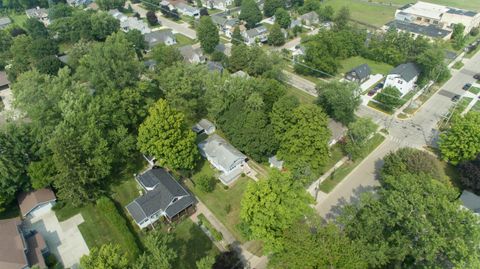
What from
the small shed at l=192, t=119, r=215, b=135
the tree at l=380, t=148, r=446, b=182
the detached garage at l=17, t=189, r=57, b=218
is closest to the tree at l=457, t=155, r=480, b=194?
the tree at l=380, t=148, r=446, b=182

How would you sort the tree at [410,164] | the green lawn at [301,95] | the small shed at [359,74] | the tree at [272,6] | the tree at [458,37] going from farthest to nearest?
the tree at [272,6]
the tree at [458,37]
the small shed at [359,74]
the green lawn at [301,95]
the tree at [410,164]

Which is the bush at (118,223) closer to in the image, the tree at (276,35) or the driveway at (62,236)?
the driveway at (62,236)

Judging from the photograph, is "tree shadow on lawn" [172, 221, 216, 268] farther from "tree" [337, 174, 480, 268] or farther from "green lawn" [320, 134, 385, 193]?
"green lawn" [320, 134, 385, 193]

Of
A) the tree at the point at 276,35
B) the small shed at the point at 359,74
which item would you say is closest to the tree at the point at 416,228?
the small shed at the point at 359,74

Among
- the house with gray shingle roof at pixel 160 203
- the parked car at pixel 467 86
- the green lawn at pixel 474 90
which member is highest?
the house with gray shingle roof at pixel 160 203

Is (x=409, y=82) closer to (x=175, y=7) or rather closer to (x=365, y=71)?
(x=365, y=71)

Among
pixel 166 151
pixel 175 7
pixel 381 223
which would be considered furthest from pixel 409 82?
pixel 175 7

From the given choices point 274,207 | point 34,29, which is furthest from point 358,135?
point 34,29
